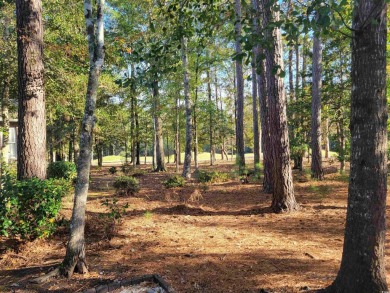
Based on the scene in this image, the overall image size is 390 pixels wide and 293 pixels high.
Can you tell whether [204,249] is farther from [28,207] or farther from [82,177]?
[28,207]

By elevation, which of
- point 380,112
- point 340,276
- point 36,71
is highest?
point 36,71

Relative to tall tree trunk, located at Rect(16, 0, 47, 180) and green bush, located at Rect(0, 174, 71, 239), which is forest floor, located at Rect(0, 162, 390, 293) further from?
tall tree trunk, located at Rect(16, 0, 47, 180)

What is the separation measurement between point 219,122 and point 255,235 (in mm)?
21235

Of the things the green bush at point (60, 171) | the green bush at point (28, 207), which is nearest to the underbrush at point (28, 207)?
the green bush at point (28, 207)

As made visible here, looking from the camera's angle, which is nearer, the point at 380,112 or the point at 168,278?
the point at 380,112

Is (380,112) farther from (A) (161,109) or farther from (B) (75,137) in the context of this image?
(B) (75,137)

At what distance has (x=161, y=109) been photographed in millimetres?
18859

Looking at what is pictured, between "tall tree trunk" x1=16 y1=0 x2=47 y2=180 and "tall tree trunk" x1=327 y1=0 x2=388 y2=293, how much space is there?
6.02 meters

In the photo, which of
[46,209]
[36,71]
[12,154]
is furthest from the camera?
[12,154]

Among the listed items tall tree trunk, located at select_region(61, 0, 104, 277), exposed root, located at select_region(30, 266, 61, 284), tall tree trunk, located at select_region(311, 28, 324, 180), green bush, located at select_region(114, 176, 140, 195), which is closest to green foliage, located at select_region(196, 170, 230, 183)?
green bush, located at select_region(114, 176, 140, 195)

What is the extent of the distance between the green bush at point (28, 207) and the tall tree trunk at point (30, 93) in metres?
1.20

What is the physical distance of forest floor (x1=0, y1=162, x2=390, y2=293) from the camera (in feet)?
12.6

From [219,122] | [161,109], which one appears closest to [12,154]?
[161,109]

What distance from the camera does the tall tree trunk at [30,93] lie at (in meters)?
6.25
